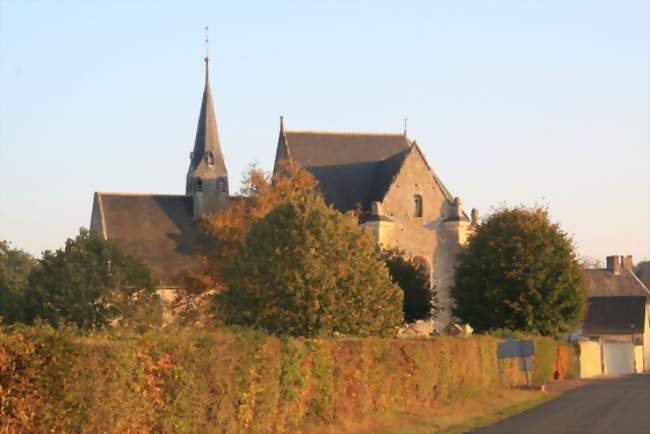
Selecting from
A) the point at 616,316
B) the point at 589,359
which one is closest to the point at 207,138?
the point at 589,359

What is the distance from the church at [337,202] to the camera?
236 feet

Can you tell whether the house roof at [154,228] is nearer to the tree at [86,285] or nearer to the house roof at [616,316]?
the tree at [86,285]

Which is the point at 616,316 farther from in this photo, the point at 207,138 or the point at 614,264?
the point at 207,138

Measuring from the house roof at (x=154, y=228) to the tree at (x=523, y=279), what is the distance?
24.3m

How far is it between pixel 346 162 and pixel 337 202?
3585mm

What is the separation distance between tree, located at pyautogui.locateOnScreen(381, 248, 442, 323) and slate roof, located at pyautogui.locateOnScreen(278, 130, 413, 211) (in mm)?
11695

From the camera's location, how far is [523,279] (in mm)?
54219

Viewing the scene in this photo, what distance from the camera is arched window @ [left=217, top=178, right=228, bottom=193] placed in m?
80.2

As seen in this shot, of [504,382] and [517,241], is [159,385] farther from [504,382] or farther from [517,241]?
[517,241]

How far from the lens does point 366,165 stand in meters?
77.6

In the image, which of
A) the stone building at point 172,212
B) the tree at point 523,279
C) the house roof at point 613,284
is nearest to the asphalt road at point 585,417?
the tree at point 523,279

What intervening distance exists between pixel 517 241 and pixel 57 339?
44.2 m

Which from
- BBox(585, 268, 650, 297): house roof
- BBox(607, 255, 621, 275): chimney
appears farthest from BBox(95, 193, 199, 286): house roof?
BBox(607, 255, 621, 275): chimney

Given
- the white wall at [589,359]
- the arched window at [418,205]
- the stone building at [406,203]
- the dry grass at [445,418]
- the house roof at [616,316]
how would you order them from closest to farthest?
the dry grass at [445,418], the white wall at [589,359], the stone building at [406,203], the arched window at [418,205], the house roof at [616,316]
